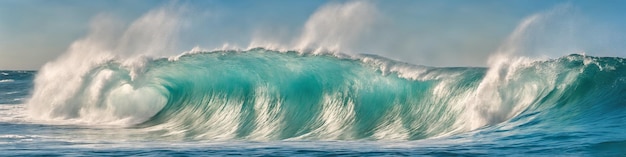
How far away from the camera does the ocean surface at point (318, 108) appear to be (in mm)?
9617

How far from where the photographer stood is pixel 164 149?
9430 mm

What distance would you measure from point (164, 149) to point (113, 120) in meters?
11.8

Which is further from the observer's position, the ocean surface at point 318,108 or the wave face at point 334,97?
the wave face at point 334,97

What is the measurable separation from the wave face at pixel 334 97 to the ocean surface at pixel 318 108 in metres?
0.03

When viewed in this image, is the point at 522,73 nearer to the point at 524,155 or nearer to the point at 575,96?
the point at 575,96

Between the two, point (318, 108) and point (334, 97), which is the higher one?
point (334, 97)

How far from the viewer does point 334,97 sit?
55.3 ft

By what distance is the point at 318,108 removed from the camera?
16.6m

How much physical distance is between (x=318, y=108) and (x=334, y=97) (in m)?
0.45

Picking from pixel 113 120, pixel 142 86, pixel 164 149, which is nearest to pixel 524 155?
pixel 164 149

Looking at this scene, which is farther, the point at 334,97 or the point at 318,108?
the point at 334,97

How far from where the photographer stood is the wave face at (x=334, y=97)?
12.8m

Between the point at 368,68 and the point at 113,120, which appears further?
the point at 113,120

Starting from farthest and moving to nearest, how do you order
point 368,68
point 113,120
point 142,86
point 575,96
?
point 142,86 < point 113,120 < point 368,68 < point 575,96
